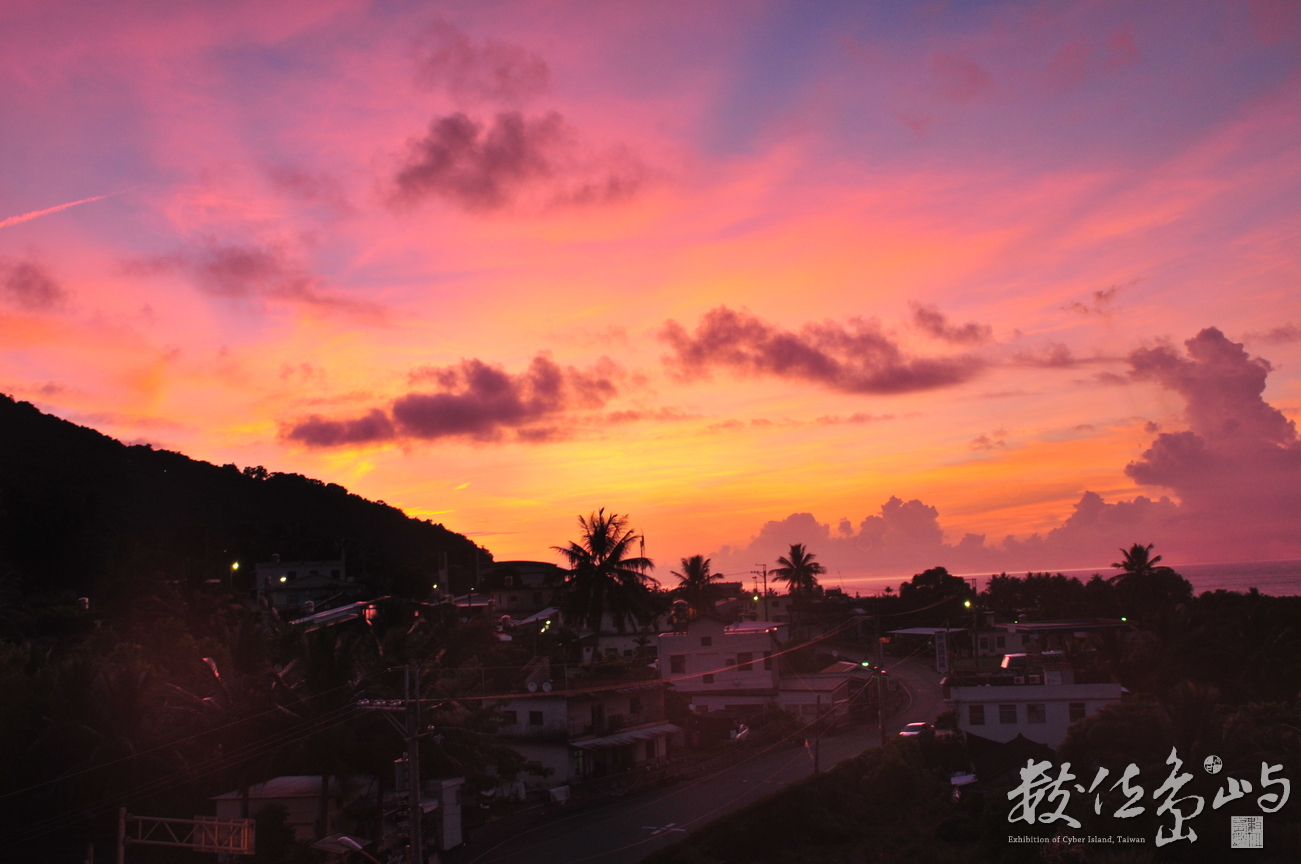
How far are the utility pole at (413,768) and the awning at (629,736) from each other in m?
24.0

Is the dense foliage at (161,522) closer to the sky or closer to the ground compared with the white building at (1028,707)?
closer to the sky

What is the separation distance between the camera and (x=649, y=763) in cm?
5453

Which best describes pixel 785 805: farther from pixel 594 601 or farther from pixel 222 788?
pixel 594 601

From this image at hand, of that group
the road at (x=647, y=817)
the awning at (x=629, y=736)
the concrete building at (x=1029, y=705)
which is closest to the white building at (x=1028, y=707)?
the concrete building at (x=1029, y=705)

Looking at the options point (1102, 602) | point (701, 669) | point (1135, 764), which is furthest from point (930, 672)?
point (1135, 764)

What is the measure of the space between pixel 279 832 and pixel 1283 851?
1470 inches

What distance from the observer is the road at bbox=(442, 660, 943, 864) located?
119 ft

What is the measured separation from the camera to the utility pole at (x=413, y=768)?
24.3 metres

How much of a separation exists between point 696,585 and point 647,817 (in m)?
53.9

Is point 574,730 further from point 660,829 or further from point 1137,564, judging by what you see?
point 1137,564

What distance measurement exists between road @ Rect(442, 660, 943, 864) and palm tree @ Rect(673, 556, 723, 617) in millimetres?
34342

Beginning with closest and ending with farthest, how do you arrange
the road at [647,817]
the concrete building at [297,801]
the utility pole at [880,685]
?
the concrete building at [297,801] < the road at [647,817] < the utility pole at [880,685]

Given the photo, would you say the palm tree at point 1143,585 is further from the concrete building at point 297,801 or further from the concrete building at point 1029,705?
the concrete building at point 297,801

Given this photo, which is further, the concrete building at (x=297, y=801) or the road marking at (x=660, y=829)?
the road marking at (x=660, y=829)
